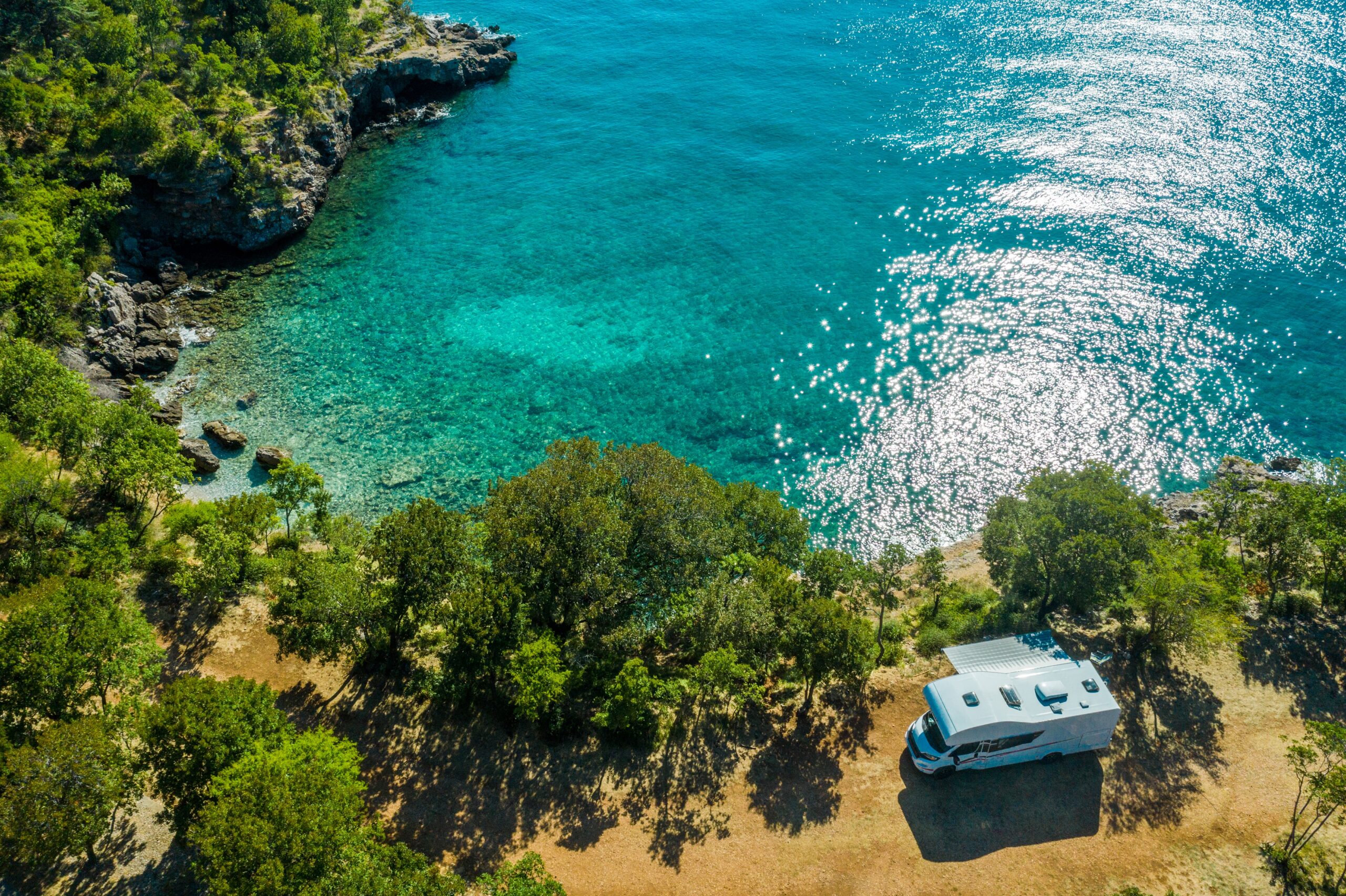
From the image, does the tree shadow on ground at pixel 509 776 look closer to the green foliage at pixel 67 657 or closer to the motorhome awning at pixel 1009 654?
the green foliage at pixel 67 657

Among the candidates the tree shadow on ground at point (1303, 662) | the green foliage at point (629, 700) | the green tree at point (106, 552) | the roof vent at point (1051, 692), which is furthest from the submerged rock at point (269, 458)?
the tree shadow on ground at point (1303, 662)

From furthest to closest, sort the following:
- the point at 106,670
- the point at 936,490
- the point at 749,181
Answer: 1. the point at 749,181
2. the point at 936,490
3. the point at 106,670

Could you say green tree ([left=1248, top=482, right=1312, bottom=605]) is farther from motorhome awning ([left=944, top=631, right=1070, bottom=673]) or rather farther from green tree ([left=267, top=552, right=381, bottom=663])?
green tree ([left=267, top=552, right=381, bottom=663])

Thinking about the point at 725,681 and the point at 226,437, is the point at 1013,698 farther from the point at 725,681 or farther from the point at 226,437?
the point at 226,437

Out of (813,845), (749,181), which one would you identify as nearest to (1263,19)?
(749,181)

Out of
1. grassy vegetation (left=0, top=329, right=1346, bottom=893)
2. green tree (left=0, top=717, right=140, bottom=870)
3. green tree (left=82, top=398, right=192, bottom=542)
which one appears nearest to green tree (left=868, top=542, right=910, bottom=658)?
grassy vegetation (left=0, top=329, right=1346, bottom=893)

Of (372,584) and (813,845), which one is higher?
(372,584)

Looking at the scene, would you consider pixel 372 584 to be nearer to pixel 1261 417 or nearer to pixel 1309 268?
pixel 1261 417
